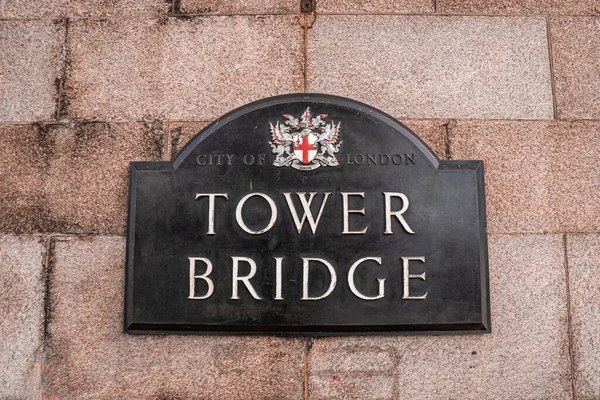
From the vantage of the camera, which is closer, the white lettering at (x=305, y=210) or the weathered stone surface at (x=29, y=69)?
the white lettering at (x=305, y=210)

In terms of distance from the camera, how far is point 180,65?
135 inches

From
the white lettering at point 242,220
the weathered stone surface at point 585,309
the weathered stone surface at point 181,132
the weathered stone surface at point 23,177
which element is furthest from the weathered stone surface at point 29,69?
the weathered stone surface at point 585,309

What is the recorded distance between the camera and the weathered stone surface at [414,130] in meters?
3.31

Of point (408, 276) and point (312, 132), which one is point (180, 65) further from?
point (408, 276)

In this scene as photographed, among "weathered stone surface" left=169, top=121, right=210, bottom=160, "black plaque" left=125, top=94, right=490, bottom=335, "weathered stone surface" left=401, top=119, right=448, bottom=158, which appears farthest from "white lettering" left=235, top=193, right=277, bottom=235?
"weathered stone surface" left=401, top=119, right=448, bottom=158

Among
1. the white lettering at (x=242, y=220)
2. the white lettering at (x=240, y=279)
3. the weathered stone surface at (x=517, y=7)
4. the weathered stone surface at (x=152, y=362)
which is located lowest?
the weathered stone surface at (x=152, y=362)

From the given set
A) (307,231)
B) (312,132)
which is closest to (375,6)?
(312,132)

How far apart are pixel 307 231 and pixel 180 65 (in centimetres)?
144

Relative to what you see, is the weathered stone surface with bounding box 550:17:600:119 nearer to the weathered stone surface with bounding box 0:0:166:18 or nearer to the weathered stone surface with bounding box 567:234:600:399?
the weathered stone surface with bounding box 567:234:600:399

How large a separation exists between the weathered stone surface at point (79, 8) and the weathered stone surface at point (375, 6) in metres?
1.13

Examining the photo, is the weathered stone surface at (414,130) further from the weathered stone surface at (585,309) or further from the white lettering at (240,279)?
the weathered stone surface at (585,309)

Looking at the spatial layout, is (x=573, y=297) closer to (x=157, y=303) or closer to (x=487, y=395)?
(x=487, y=395)

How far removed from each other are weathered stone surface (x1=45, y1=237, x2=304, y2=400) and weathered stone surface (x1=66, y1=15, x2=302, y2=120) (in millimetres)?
1309

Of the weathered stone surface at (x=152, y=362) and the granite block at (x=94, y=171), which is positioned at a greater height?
the granite block at (x=94, y=171)
